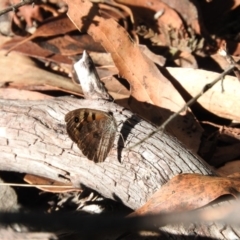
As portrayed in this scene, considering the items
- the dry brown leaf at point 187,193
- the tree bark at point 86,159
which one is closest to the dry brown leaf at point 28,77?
the tree bark at point 86,159

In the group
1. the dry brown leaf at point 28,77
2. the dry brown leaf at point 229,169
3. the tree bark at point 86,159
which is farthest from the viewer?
the dry brown leaf at point 28,77

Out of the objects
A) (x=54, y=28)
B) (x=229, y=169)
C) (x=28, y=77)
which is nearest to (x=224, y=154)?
(x=229, y=169)

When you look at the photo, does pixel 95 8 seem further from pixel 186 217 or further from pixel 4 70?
pixel 186 217

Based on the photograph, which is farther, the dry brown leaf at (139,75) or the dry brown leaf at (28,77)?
the dry brown leaf at (28,77)

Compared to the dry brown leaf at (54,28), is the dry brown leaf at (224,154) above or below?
below

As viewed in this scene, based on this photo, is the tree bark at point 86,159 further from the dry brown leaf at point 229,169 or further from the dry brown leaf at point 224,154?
the dry brown leaf at point 224,154

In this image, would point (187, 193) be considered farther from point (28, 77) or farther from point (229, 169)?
point (28, 77)

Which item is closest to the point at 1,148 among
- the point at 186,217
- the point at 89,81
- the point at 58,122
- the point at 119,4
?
the point at 58,122
